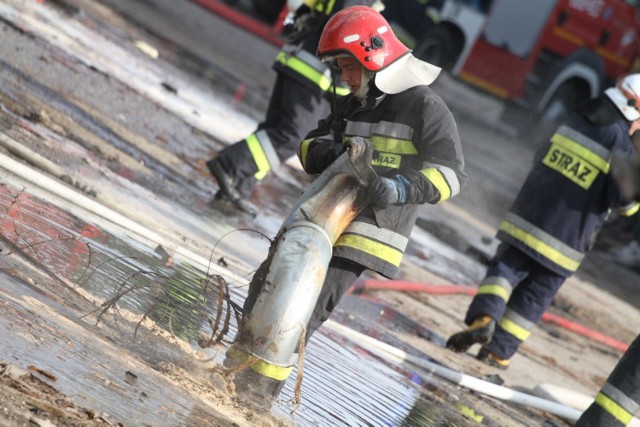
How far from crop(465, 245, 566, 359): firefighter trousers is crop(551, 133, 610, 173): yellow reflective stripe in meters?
0.70

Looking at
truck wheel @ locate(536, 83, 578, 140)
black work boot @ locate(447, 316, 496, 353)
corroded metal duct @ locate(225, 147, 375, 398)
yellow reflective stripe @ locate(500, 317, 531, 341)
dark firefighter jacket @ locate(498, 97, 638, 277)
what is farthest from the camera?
truck wheel @ locate(536, 83, 578, 140)

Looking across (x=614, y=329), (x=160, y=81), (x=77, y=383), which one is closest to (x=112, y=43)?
(x=160, y=81)

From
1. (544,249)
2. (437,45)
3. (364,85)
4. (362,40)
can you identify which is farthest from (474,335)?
(437,45)

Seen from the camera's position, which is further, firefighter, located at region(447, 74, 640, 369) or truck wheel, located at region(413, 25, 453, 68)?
truck wheel, located at region(413, 25, 453, 68)

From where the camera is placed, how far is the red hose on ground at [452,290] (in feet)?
23.1

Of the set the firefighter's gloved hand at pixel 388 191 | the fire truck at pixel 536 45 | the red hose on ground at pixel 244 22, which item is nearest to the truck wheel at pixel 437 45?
the fire truck at pixel 536 45

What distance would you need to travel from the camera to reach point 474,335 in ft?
21.5

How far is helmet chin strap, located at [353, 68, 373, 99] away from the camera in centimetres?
435

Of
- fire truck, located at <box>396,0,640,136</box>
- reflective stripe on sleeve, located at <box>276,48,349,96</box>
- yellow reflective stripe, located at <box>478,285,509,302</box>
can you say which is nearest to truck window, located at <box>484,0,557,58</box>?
fire truck, located at <box>396,0,640,136</box>

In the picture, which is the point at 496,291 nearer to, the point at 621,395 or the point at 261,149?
the point at 621,395

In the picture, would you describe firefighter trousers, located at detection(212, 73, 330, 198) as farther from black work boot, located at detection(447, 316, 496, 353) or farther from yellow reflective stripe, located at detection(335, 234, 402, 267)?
yellow reflective stripe, located at detection(335, 234, 402, 267)

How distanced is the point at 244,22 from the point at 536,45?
14.4 ft

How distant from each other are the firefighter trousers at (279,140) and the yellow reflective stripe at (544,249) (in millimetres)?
1458

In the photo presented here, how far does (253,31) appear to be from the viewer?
55.2 feet
